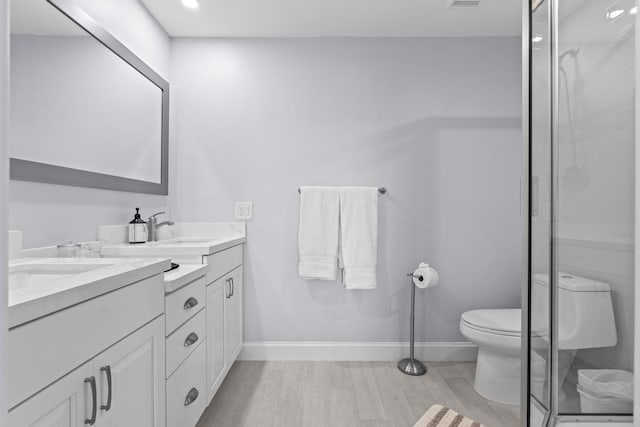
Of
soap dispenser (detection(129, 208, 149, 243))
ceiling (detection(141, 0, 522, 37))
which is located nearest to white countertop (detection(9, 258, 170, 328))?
soap dispenser (detection(129, 208, 149, 243))

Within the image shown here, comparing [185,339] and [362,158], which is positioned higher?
[362,158]

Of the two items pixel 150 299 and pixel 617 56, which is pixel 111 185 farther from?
pixel 617 56

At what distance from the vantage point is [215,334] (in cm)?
182

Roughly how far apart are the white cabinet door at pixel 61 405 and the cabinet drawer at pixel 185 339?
1.42 feet

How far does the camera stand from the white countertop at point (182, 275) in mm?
1253

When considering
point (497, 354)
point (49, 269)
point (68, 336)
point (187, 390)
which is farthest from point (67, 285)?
point (497, 354)

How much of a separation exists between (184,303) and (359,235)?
1273mm

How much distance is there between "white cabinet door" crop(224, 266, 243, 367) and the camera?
204 centimetres

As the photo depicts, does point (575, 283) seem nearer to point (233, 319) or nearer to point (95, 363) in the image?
point (95, 363)

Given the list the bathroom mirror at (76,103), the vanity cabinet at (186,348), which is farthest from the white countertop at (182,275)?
the bathroom mirror at (76,103)

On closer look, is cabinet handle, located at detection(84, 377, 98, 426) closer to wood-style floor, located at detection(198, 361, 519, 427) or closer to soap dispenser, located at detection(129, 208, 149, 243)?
wood-style floor, located at detection(198, 361, 519, 427)

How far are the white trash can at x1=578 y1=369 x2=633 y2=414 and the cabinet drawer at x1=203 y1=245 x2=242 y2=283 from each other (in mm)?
1439

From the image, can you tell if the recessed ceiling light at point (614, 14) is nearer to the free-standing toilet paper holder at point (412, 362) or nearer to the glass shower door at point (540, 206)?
the glass shower door at point (540, 206)

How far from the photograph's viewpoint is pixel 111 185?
1.83 meters
